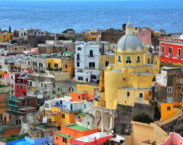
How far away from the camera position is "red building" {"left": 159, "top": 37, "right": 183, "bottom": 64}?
45.5m

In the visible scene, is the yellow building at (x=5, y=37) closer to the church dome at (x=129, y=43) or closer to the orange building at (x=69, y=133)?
the church dome at (x=129, y=43)

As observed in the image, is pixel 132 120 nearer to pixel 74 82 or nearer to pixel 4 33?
pixel 74 82

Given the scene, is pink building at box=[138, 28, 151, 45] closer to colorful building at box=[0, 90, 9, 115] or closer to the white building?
the white building

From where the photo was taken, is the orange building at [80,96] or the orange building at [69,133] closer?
the orange building at [69,133]

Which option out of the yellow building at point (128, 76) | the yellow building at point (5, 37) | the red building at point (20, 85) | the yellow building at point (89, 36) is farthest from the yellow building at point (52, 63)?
the yellow building at point (5, 37)

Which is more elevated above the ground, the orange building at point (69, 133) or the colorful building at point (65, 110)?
the colorful building at point (65, 110)

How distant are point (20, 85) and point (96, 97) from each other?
1211 centimetres

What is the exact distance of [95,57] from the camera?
167 ft

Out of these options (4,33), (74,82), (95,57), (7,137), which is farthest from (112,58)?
(4,33)

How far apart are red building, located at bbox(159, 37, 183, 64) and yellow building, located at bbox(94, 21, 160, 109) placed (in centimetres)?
592

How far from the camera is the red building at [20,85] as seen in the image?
4925 centimetres

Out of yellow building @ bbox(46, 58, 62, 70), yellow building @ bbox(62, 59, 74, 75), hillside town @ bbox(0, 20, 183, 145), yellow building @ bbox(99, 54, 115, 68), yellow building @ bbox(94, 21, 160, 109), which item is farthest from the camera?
yellow building @ bbox(46, 58, 62, 70)

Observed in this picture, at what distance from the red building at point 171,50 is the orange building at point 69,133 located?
12127 mm

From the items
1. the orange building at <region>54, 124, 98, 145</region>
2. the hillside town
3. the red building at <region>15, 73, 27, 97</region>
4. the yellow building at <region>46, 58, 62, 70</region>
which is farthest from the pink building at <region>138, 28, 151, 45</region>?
the orange building at <region>54, 124, 98, 145</region>
